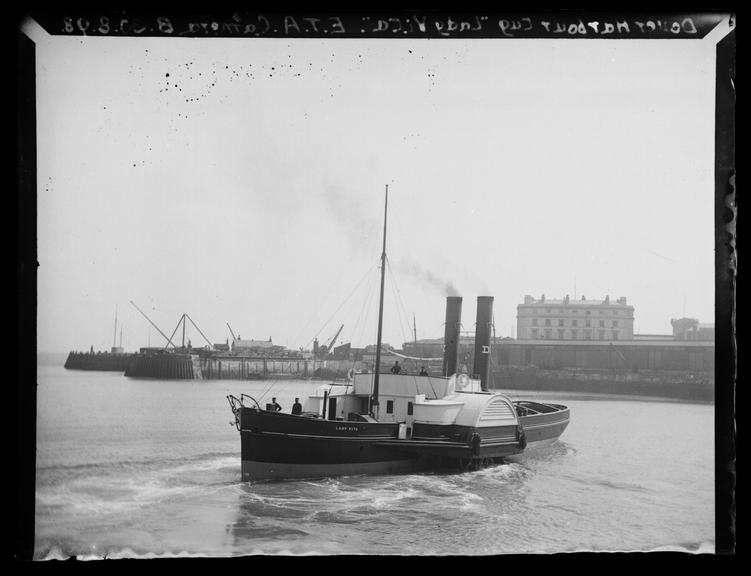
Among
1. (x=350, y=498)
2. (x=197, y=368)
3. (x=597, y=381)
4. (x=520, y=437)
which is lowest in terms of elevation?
(x=350, y=498)

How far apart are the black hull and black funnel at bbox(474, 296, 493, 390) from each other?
3.78 meters

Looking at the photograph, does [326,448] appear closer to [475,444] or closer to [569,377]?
[475,444]

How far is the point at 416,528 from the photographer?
23.1 ft

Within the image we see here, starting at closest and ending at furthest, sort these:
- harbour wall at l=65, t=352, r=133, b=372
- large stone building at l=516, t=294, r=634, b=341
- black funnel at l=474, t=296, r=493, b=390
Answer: harbour wall at l=65, t=352, r=133, b=372, large stone building at l=516, t=294, r=634, b=341, black funnel at l=474, t=296, r=493, b=390

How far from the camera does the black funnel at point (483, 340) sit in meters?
14.5

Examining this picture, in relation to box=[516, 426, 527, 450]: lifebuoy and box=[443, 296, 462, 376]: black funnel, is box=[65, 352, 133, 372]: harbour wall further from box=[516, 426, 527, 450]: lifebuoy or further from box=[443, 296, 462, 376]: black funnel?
box=[516, 426, 527, 450]: lifebuoy

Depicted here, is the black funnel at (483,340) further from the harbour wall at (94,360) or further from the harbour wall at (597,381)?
the harbour wall at (94,360)

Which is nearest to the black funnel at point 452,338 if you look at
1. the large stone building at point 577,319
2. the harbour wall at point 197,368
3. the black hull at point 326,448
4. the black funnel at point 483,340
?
the black funnel at point 483,340

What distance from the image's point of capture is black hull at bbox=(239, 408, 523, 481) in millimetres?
10438

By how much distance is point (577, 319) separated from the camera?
1132 cm

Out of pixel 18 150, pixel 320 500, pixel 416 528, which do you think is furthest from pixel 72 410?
pixel 18 150

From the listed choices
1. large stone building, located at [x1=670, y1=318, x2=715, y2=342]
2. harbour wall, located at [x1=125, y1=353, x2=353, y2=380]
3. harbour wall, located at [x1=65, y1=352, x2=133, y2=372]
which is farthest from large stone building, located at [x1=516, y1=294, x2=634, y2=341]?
harbour wall, located at [x1=125, y1=353, x2=353, y2=380]

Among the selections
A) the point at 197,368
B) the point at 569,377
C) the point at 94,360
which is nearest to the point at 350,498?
the point at 94,360

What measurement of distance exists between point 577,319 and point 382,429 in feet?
12.2
